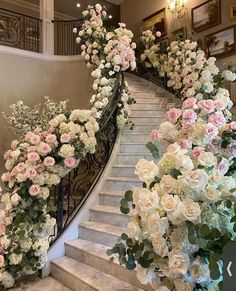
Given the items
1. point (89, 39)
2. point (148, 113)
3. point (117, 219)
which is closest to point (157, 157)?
point (117, 219)

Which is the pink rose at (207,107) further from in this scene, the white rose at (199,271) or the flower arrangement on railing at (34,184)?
the flower arrangement on railing at (34,184)

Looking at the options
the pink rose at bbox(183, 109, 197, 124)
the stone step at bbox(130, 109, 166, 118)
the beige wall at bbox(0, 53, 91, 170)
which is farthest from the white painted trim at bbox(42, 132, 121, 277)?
the beige wall at bbox(0, 53, 91, 170)

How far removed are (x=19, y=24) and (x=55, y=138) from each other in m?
5.86

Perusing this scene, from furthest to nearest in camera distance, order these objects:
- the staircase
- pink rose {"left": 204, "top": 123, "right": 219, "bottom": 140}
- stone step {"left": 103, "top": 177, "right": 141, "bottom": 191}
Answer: stone step {"left": 103, "top": 177, "right": 141, "bottom": 191}, the staircase, pink rose {"left": 204, "top": 123, "right": 219, "bottom": 140}

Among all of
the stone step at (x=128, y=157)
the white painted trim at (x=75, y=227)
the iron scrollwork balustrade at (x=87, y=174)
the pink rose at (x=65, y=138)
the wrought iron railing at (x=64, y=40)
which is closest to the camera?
the pink rose at (x=65, y=138)

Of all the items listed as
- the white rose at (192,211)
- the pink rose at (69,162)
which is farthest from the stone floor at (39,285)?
the white rose at (192,211)

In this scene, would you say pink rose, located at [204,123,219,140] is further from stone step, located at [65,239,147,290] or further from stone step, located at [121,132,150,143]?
stone step, located at [121,132,150,143]

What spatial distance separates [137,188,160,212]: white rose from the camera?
1287mm

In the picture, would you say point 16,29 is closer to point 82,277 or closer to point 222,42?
point 222,42

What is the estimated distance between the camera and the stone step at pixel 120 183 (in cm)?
359

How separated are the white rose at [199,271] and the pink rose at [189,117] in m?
0.75

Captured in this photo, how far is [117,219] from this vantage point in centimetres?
312

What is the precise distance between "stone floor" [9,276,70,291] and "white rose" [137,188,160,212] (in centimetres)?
178

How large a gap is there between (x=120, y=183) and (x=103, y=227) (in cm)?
70
